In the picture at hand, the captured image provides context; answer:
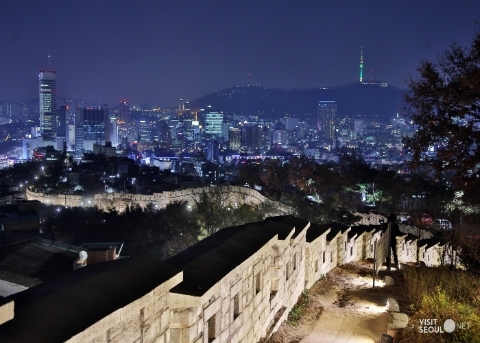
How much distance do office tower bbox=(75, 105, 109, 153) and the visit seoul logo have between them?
483 ft

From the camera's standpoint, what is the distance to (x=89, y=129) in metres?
155

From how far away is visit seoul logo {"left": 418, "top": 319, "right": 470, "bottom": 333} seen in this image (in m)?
7.20

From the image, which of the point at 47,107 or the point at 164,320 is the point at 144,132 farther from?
the point at 164,320

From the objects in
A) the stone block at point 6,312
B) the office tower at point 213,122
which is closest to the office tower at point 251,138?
the office tower at point 213,122

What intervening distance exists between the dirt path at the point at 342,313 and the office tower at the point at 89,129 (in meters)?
143

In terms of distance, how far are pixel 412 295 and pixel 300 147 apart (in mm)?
152466

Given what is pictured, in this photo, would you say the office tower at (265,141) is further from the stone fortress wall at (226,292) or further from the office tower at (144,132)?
the stone fortress wall at (226,292)

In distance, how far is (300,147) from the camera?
528 feet

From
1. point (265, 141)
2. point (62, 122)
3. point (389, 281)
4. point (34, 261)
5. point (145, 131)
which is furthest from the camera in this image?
point (145, 131)

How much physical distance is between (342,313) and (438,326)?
2160 mm

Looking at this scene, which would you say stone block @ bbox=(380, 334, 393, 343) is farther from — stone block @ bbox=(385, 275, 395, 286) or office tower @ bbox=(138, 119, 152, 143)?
office tower @ bbox=(138, 119, 152, 143)

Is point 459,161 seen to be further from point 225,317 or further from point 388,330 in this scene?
point 225,317

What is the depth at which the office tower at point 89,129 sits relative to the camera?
502 feet

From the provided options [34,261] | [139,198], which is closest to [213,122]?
[139,198]
